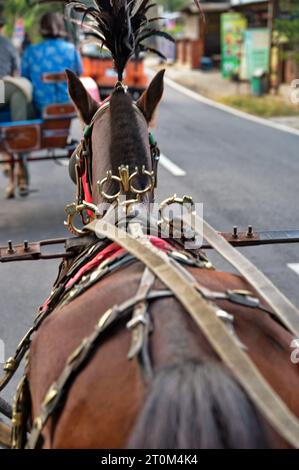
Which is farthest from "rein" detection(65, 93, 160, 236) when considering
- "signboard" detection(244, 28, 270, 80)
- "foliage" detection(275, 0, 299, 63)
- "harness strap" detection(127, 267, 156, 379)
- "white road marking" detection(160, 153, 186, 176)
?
"signboard" detection(244, 28, 270, 80)

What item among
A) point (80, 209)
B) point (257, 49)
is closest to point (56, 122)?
point (80, 209)

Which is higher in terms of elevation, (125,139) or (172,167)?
(125,139)

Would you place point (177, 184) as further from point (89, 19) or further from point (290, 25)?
point (290, 25)

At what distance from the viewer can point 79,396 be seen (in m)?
1.76

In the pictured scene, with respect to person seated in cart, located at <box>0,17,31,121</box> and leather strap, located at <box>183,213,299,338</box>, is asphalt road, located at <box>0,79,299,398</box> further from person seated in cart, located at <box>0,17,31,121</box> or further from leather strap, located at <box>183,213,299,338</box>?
leather strap, located at <box>183,213,299,338</box>

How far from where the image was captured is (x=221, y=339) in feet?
5.42

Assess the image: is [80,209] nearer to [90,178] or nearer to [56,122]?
[90,178]

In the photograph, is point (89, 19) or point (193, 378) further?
point (89, 19)

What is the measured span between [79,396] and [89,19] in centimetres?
246

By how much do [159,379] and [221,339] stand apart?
0.20m

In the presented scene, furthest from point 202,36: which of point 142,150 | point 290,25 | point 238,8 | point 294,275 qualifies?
point 142,150

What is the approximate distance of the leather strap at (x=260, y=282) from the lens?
195 cm

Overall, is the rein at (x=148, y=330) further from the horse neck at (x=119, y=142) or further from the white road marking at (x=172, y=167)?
the white road marking at (x=172, y=167)

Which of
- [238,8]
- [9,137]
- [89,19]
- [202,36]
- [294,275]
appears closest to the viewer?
[89,19]
